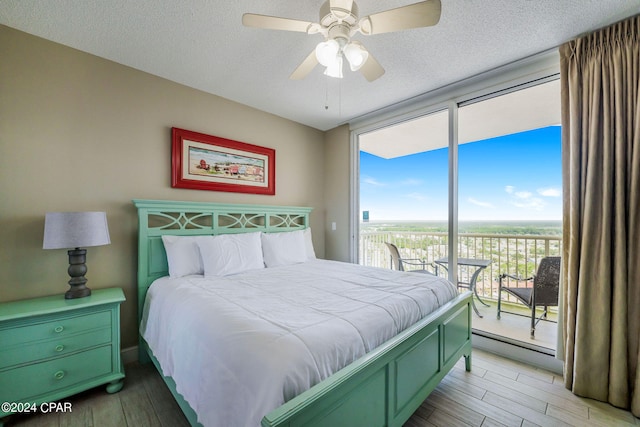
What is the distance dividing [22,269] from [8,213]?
42 cm

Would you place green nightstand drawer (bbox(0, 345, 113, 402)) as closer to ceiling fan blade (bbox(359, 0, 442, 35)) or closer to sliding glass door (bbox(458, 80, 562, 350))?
ceiling fan blade (bbox(359, 0, 442, 35))

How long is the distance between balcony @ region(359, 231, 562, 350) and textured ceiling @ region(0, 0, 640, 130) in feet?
7.66

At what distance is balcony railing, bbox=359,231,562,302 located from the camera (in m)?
3.50

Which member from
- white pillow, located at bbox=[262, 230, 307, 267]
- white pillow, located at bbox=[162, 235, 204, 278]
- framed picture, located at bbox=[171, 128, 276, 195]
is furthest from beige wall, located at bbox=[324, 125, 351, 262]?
white pillow, located at bbox=[162, 235, 204, 278]

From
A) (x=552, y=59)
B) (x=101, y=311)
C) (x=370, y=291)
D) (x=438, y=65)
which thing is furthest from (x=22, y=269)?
(x=552, y=59)

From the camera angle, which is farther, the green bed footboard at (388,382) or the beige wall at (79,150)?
the beige wall at (79,150)

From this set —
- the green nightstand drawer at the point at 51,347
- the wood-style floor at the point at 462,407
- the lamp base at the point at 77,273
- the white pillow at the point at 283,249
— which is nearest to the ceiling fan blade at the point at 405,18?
the white pillow at the point at 283,249

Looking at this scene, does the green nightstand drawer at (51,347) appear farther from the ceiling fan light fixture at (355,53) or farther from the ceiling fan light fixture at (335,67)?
the ceiling fan light fixture at (355,53)

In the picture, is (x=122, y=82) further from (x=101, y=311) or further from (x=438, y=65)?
(x=438, y=65)

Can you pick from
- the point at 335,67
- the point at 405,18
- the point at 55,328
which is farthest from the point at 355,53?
the point at 55,328

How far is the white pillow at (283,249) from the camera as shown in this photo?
2.81 m

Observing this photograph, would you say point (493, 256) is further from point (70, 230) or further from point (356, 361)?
point (70, 230)

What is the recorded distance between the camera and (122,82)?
231 cm

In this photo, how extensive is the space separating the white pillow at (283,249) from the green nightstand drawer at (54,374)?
4.81 feet
